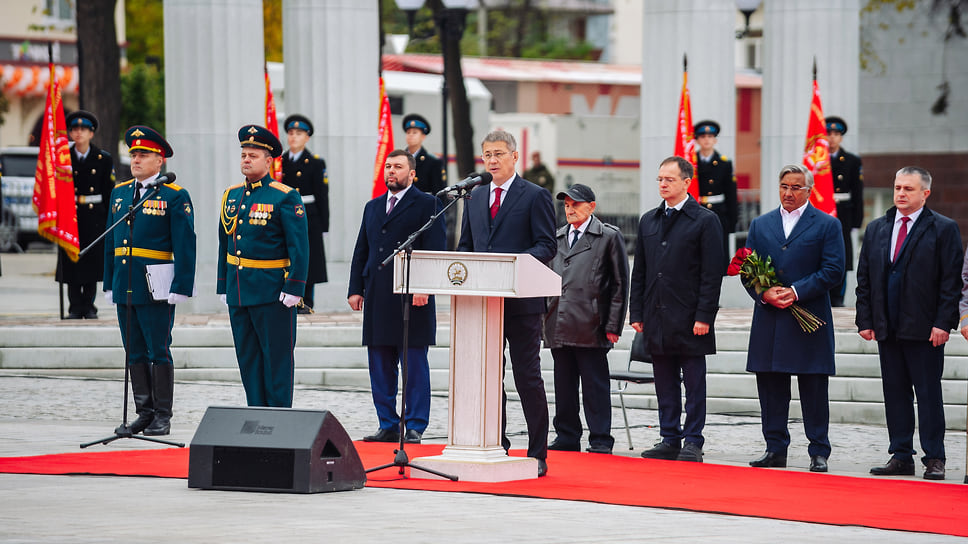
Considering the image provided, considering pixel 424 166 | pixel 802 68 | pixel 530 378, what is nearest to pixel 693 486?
pixel 530 378

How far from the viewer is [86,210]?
1571 cm

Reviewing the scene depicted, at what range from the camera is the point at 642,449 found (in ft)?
Answer: 34.4

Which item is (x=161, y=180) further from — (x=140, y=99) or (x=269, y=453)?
(x=140, y=99)

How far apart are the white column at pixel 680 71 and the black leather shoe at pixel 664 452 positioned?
751cm

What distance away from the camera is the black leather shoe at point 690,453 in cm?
972

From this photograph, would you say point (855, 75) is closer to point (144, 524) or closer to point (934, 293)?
point (934, 293)

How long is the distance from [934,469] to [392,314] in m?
3.56

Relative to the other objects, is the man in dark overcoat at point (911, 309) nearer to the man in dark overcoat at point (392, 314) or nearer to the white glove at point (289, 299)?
the man in dark overcoat at point (392, 314)

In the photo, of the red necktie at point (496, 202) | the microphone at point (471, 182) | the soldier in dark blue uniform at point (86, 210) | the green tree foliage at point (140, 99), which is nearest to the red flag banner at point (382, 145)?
the soldier in dark blue uniform at point (86, 210)

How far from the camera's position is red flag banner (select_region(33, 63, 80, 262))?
1534cm

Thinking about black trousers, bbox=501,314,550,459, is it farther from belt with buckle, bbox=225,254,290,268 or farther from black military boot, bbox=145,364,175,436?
black military boot, bbox=145,364,175,436

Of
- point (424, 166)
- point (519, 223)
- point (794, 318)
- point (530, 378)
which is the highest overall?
point (424, 166)

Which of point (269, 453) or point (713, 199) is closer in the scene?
point (269, 453)

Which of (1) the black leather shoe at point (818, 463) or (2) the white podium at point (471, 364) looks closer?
(2) the white podium at point (471, 364)
